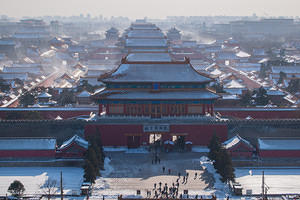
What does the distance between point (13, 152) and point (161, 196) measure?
414 inches

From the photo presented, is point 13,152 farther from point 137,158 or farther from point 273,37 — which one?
point 273,37

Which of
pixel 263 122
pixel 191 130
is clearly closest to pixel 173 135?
pixel 191 130

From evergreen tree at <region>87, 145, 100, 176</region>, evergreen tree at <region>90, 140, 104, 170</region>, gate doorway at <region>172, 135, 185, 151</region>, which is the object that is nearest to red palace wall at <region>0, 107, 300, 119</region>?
gate doorway at <region>172, 135, 185, 151</region>

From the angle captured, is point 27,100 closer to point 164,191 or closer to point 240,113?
point 240,113

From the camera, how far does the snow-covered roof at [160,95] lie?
103 feet

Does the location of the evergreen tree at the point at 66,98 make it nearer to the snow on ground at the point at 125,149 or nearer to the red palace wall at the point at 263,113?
the snow on ground at the point at 125,149

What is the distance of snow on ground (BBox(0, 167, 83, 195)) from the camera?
24.5m

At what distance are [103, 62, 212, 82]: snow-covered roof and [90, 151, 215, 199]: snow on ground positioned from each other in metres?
5.24

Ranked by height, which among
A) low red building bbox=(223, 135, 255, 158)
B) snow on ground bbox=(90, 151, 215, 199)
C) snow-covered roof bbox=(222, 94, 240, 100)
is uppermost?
snow-covered roof bbox=(222, 94, 240, 100)

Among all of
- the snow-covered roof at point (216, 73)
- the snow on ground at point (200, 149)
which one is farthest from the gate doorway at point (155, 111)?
the snow-covered roof at point (216, 73)

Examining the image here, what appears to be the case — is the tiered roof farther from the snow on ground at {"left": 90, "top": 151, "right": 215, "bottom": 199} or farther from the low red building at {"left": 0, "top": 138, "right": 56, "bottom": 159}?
the low red building at {"left": 0, "top": 138, "right": 56, "bottom": 159}

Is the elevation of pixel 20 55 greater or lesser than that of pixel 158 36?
lesser

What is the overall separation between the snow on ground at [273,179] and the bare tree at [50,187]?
1013 cm

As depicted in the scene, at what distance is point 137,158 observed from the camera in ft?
96.8
